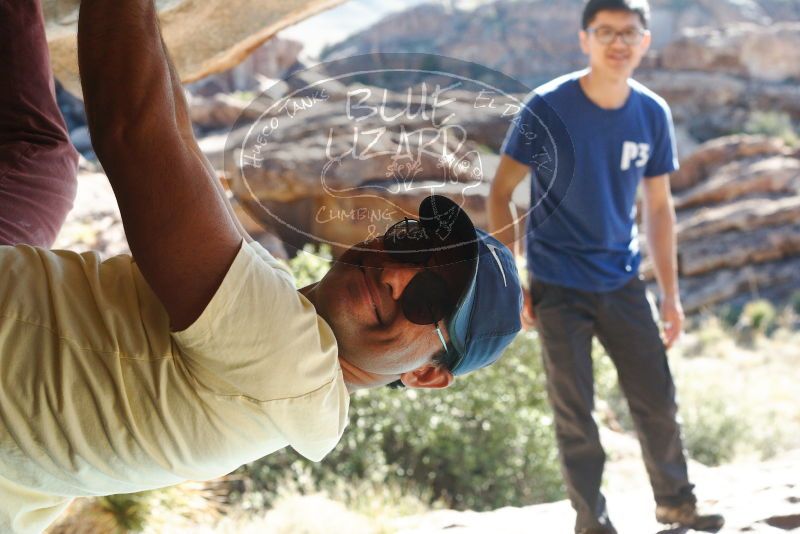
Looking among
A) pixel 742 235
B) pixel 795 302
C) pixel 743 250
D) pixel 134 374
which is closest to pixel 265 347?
pixel 134 374

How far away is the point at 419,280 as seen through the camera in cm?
129

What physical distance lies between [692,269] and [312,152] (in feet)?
40.0

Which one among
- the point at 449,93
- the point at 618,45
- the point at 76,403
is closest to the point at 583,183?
the point at 618,45

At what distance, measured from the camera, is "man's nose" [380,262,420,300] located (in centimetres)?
125

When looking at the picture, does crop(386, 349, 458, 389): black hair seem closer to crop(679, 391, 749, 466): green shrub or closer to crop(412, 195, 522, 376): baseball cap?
crop(412, 195, 522, 376): baseball cap

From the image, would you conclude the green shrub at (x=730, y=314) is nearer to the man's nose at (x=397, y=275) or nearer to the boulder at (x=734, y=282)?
the boulder at (x=734, y=282)

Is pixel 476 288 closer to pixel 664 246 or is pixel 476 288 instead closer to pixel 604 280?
pixel 604 280

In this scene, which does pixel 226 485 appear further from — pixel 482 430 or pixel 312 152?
pixel 312 152

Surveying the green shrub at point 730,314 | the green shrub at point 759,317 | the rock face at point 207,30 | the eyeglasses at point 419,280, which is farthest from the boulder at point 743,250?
the eyeglasses at point 419,280

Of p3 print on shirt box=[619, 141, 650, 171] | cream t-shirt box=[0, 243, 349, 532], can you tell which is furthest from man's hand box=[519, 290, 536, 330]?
cream t-shirt box=[0, 243, 349, 532]

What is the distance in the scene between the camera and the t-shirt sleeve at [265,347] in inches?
44.6

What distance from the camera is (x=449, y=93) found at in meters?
1.19

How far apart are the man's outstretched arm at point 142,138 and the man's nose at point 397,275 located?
0.28 meters

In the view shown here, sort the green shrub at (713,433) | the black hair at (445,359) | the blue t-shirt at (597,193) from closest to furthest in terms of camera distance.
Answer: the black hair at (445,359), the blue t-shirt at (597,193), the green shrub at (713,433)
